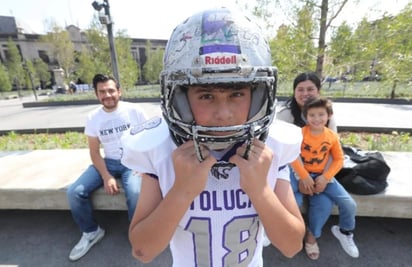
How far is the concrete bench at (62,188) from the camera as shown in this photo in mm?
2516

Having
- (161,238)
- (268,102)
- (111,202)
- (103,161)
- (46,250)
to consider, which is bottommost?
(46,250)

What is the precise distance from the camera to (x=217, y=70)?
0.94 metres

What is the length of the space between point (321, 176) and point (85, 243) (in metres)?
2.65

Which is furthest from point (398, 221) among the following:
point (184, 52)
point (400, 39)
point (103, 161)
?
point (400, 39)

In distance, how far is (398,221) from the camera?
295 cm

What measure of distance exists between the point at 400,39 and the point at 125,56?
1916 centimetres

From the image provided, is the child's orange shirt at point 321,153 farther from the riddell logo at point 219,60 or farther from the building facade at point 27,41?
the building facade at point 27,41

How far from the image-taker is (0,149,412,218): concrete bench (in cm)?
252

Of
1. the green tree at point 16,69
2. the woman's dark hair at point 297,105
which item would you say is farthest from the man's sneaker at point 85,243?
the green tree at point 16,69

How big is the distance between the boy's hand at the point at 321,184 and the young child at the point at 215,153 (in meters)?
1.42

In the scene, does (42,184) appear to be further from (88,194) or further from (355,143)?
(355,143)

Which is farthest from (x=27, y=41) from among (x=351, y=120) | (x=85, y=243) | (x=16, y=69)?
(x=85, y=243)

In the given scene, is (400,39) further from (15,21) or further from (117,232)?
(15,21)

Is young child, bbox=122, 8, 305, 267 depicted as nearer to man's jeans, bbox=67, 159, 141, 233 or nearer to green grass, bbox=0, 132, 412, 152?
man's jeans, bbox=67, 159, 141, 233
